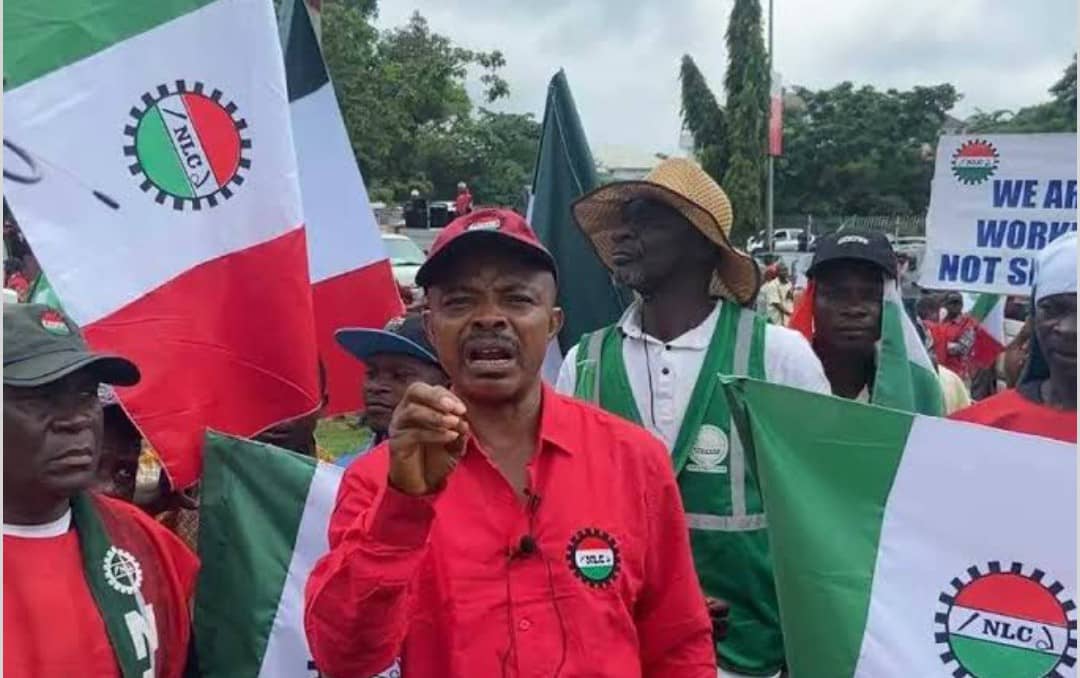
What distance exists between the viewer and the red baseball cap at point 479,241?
8.01ft

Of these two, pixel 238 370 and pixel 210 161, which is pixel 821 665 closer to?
pixel 238 370

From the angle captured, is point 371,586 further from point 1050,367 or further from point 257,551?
point 1050,367

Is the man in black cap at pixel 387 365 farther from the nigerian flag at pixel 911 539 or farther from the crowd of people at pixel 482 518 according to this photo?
the nigerian flag at pixel 911 539

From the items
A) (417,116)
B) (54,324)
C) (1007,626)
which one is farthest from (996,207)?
(417,116)

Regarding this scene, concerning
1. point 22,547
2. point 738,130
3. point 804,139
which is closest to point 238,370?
point 22,547

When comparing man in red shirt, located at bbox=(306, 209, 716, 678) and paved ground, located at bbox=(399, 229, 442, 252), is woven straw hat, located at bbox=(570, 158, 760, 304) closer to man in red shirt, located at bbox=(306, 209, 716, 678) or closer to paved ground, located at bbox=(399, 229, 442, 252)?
man in red shirt, located at bbox=(306, 209, 716, 678)

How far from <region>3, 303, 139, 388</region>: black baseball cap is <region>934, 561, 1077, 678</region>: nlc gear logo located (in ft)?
6.10

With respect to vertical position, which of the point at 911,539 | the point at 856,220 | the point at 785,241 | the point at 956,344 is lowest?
the point at 785,241

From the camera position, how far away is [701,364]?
3520 millimetres

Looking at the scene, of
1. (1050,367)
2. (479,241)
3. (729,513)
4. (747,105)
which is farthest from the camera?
(747,105)

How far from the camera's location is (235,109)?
3648 mm

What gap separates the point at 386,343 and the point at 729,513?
1180mm

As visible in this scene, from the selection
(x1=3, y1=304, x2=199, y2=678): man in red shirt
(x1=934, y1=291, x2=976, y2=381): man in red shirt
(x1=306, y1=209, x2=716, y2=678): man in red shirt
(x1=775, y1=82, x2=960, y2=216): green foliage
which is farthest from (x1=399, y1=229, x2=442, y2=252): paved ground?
(x1=775, y1=82, x2=960, y2=216): green foliage

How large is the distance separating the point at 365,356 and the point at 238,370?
0.60 meters
